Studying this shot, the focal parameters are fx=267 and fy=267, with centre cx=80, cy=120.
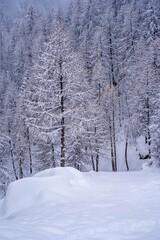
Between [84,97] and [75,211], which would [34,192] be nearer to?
[75,211]

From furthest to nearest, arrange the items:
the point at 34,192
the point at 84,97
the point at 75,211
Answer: the point at 84,97
the point at 34,192
the point at 75,211

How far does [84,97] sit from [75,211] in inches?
579

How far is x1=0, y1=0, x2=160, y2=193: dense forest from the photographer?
1753 cm

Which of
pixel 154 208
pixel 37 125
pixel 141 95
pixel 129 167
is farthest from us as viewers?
pixel 129 167

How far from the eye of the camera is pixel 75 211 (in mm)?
7938

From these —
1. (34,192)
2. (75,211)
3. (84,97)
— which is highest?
(84,97)

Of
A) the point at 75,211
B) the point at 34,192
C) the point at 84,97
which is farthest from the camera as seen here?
the point at 84,97

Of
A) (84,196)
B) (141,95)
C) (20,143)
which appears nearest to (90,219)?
(84,196)

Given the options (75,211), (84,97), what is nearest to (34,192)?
(75,211)

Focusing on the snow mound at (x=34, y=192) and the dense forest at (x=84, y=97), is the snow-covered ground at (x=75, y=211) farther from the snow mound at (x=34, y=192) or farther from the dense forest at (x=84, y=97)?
the dense forest at (x=84, y=97)

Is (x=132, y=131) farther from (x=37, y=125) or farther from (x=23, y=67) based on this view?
(x=23, y=67)

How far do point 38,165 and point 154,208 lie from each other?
24.6 metres

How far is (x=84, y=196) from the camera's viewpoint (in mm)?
10492

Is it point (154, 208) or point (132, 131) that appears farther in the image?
point (132, 131)
